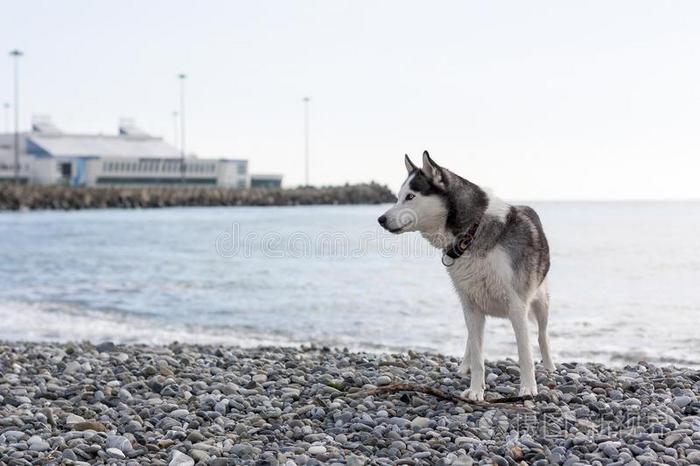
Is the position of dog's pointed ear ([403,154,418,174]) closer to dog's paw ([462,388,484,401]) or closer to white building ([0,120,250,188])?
dog's paw ([462,388,484,401])

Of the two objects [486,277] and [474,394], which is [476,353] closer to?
[474,394]

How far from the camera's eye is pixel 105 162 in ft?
290

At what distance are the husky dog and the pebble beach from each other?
508 mm

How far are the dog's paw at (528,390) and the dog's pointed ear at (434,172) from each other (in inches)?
58.7

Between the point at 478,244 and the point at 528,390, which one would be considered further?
the point at 528,390

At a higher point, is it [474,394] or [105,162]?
[105,162]

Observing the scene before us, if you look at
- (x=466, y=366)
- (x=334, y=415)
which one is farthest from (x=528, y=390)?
(x=334, y=415)

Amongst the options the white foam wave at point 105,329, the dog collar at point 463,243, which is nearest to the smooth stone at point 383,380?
the dog collar at point 463,243

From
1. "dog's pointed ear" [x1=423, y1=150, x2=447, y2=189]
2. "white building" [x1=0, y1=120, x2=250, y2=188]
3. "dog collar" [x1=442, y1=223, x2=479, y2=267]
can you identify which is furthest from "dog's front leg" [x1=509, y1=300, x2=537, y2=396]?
"white building" [x1=0, y1=120, x2=250, y2=188]

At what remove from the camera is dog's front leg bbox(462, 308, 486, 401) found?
19.0 feet

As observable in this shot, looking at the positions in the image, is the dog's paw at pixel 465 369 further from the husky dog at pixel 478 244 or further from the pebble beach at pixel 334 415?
the husky dog at pixel 478 244

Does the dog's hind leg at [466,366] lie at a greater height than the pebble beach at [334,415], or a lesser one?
greater

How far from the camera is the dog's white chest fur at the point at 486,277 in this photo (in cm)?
567

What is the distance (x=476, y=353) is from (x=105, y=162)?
87.1 m
